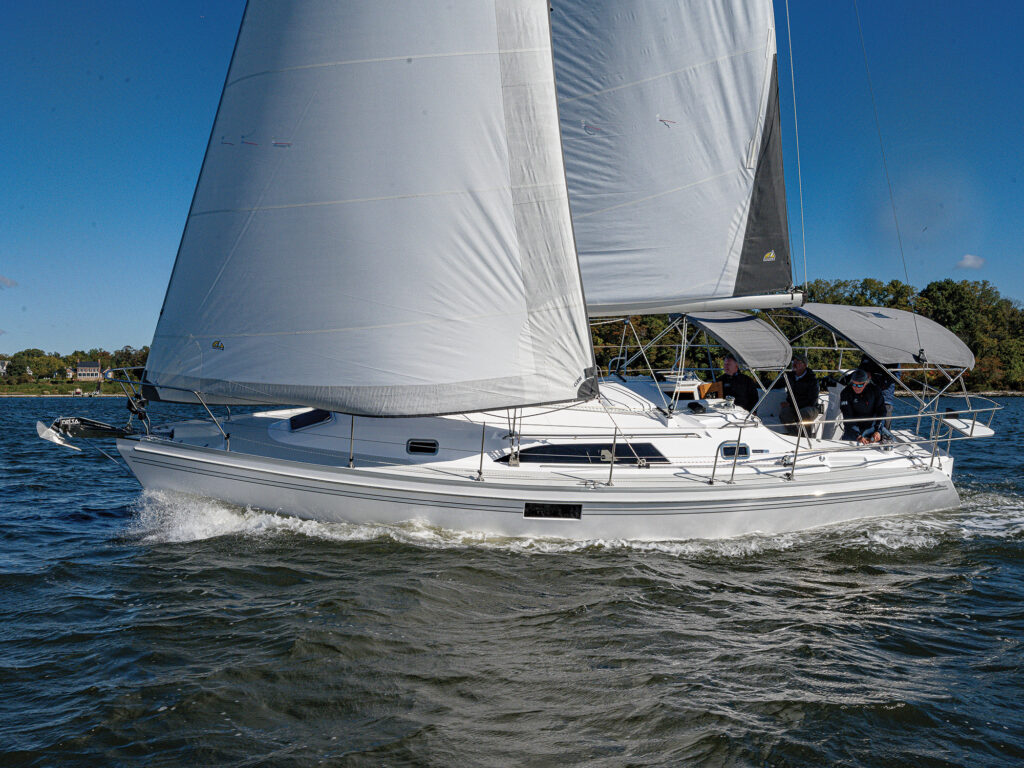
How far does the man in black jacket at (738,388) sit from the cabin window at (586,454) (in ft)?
8.77

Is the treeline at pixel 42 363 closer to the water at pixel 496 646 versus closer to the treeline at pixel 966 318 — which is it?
the treeline at pixel 966 318

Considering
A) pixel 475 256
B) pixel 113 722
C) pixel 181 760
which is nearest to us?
pixel 181 760

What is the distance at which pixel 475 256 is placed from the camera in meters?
7.70

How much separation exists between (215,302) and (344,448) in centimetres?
236

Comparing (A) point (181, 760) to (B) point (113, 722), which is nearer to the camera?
(A) point (181, 760)

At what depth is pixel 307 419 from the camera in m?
9.69

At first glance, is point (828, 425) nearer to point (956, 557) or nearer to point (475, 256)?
point (956, 557)

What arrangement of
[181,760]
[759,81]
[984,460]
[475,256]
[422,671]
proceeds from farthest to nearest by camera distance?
[984,460] < [759,81] < [475,256] < [422,671] < [181,760]

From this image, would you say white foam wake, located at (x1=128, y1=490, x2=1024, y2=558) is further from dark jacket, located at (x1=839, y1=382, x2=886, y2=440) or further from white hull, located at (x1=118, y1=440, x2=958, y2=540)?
dark jacket, located at (x1=839, y1=382, x2=886, y2=440)

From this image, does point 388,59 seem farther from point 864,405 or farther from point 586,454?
point 864,405

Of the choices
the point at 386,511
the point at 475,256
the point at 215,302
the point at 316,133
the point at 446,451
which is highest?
the point at 316,133

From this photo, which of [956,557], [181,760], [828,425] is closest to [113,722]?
[181,760]

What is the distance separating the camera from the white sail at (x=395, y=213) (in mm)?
7652

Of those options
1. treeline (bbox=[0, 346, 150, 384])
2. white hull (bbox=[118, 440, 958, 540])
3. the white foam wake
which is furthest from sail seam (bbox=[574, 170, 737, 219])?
treeline (bbox=[0, 346, 150, 384])
